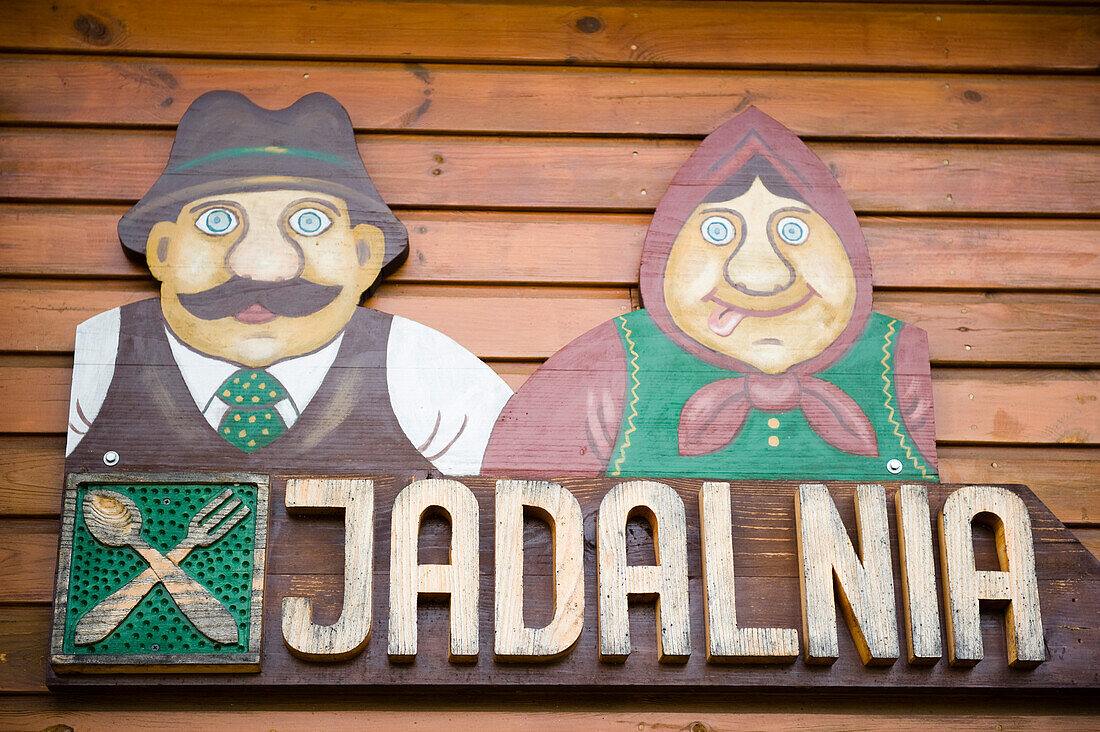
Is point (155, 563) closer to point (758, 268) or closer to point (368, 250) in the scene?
point (368, 250)

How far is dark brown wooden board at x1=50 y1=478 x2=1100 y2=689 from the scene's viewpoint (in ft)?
7.27

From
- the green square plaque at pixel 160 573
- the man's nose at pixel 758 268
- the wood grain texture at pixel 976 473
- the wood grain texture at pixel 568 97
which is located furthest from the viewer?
the wood grain texture at pixel 568 97

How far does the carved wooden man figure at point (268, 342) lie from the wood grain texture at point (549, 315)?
2.6 inches

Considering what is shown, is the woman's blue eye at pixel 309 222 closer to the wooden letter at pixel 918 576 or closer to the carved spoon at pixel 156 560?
the carved spoon at pixel 156 560

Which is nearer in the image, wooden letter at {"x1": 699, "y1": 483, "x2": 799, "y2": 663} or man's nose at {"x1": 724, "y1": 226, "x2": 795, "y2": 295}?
wooden letter at {"x1": 699, "y1": 483, "x2": 799, "y2": 663}

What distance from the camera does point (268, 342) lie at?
248 cm

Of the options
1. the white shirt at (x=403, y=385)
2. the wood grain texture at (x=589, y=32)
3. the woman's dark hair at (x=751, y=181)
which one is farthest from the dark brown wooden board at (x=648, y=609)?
the wood grain texture at (x=589, y=32)

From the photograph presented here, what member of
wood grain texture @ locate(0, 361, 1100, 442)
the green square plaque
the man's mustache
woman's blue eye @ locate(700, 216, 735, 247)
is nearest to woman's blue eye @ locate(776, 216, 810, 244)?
woman's blue eye @ locate(700, 216, 735, 247)

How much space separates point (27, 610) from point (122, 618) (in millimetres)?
262

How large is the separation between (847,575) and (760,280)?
0.72 meters

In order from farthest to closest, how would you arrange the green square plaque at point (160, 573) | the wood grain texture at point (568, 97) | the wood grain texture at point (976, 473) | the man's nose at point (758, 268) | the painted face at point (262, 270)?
the wood grain texture at point (568, 97)
the man's nose at point (758, 268)
the painted face at point (262, 270)
the wood grain texture at point (976, 473)
the green square plaque at point (160, 573)

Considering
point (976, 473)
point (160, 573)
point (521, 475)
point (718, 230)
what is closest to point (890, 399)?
point (976, 473)

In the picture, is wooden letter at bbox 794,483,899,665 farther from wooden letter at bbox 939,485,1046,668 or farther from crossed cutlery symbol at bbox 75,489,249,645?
crossed cutlery symbol at bbox 75,489,249,645

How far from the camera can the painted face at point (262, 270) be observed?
2.48 m
